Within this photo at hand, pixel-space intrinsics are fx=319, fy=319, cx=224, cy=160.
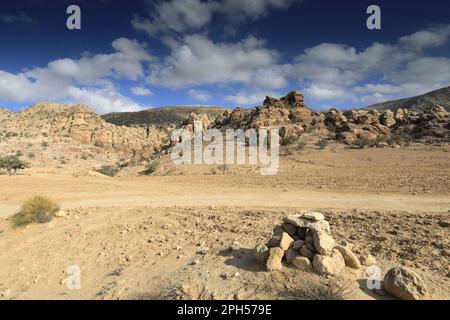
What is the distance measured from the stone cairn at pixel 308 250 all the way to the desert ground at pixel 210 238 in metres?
0.13

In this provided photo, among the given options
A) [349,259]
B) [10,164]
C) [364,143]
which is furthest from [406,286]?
[364,143]

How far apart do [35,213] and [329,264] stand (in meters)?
7.83

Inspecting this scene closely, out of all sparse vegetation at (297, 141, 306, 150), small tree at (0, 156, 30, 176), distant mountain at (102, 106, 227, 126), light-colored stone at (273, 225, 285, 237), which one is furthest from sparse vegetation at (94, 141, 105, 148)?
distant mountain at (102, 106, 227, 126)

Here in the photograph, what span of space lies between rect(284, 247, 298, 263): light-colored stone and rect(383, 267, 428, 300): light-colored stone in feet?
4.03

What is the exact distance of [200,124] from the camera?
37.7 m

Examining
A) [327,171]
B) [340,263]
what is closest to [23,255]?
[340,263]

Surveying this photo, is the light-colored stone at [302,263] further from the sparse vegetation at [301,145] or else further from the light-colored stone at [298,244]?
the sparse vegetation at [301,145]

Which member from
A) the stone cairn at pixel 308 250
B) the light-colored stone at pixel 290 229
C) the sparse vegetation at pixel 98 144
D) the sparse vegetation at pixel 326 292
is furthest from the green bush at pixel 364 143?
the sparse vegetation at pixel 98 144

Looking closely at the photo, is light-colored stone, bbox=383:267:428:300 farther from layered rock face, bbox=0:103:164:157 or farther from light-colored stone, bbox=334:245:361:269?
layered rock face, bbox=0:103:164:157

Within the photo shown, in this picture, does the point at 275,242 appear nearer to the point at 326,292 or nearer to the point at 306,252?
the point at 306,252

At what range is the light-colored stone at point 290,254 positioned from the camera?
4661 millimetres

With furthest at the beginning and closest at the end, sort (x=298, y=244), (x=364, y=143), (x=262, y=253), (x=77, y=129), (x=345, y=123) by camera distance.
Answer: (x=77, y=129), (x=345, y=123), (x=364, y=143), (x=262, y=253), (x=298, y=244)

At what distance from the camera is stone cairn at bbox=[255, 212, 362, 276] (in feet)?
14.6

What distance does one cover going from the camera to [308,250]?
4.62 m
